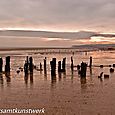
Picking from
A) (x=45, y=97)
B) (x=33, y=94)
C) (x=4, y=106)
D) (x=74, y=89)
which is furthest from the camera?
(x=74, y=89)

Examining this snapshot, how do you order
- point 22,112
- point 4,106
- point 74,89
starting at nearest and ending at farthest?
point 22,112 < point 4,106 < point 74,89

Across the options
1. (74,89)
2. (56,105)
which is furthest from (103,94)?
(56,105)

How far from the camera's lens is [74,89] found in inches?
904

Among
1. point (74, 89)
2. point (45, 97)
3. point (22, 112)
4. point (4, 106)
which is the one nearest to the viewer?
point (22, 112)

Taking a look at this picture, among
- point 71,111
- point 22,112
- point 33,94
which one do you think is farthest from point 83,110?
point 33,94

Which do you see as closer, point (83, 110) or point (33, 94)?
point (83, 110)

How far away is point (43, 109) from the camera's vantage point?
15844 millimetres

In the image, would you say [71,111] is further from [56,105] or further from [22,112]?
[22,112]

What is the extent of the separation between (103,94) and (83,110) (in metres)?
5.11

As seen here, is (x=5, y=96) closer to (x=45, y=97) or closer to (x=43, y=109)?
(x=45, y=97)

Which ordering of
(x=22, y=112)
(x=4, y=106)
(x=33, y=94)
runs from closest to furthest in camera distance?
(x=22, y=112) → (x=4, y=106) → (x=33, y=94)

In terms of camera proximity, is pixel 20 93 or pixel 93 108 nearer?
pixel 93 108

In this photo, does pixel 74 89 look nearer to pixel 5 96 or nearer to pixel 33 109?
pixel 5 96

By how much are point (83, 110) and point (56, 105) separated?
1913 mm
